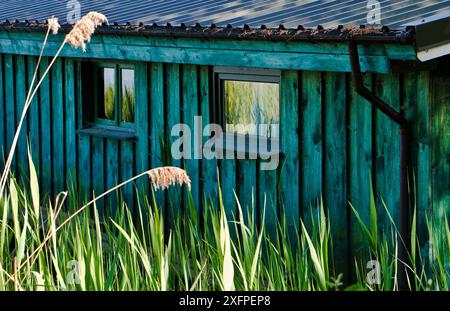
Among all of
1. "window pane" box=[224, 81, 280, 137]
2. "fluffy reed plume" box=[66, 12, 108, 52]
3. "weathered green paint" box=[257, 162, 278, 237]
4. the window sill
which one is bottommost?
"weathered green paint" box=[257, 162, 278, 237]

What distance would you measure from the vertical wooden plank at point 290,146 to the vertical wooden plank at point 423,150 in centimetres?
122

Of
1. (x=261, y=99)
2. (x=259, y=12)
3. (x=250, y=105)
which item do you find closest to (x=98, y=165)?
(x=250, y=105)

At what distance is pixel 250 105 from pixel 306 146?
872mm

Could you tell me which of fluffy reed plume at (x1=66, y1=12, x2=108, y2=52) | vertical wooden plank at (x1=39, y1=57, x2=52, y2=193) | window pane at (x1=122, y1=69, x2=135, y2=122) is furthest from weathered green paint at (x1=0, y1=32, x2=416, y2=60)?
fluffy reed plume at (x1=66, y1=12, x2=108, y2=52)

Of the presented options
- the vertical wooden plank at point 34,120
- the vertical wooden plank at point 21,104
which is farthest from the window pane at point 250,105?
the vertical wooden plank at point 21,104

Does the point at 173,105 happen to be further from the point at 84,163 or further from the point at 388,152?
the point at 388,152

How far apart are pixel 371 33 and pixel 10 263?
9.19ft

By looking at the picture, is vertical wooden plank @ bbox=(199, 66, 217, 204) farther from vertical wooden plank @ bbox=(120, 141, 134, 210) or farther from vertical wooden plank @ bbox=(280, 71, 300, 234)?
vertical wooden plank @ bbox=(120, 141, 134, 210)

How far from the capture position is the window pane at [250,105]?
8.96 m

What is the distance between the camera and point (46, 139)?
11727 millimetres

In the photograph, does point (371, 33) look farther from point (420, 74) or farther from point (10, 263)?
point (10, 263)

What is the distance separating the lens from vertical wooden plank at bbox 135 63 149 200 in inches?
400

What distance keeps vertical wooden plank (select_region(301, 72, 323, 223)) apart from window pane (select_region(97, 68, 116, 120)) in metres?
3.05

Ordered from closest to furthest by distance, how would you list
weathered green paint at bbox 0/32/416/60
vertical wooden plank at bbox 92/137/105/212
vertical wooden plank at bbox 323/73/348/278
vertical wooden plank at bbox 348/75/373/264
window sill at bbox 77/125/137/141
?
weathered green paint at bbox 0/32/416/60
vertical wooden plank at bbox 348/75/373/264
vertical wooden plank at bbox 323/73/348/278
window sill at bbox 77/125/137/141
vertical wooden plank at bbox 92/137/105/212
